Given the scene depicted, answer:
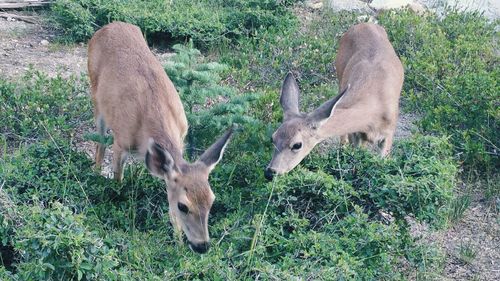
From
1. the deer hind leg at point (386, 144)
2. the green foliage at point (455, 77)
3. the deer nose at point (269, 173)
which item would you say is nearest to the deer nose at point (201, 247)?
the deer nose at point (269, 173)

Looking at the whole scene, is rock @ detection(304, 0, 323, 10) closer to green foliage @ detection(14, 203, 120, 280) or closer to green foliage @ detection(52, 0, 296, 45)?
green foliage @ detection(52, 0, 296, 45)

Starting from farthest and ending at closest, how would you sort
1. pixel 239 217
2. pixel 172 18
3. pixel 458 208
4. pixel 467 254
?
pixel 172 18 → pixel 458 208 → pixel 467 254 → pixel 239 217

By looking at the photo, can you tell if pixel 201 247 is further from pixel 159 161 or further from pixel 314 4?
pixel 314 4

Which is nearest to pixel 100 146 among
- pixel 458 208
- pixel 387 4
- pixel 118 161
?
pixel 118 161

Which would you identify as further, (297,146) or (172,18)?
(172,18)

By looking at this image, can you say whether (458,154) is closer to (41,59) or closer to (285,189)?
(285,189)

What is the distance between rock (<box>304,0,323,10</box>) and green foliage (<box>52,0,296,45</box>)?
112cm

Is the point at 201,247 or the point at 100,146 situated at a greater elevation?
the point at 201,247

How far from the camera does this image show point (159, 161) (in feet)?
20.1

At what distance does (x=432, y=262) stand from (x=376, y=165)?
91 centimetres

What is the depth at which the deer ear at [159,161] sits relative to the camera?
6004 mm

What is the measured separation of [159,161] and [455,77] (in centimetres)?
432

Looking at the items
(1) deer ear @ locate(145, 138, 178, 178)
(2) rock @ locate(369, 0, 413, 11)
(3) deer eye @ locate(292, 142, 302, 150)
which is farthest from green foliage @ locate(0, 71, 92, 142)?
(2) rock @ locate(369, 0, 413, 11)

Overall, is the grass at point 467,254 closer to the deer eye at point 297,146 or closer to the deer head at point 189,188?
the deer eye at point 297,146
